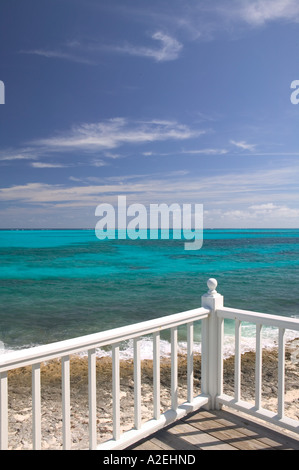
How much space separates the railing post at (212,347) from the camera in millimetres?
2521

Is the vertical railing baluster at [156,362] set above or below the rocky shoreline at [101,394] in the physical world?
above

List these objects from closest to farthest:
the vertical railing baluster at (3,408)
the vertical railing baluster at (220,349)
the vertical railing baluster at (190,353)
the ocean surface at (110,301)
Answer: the vertical railing baluster at (3,408) < the vertical railing baluster at (190,353) < the vertical railing baluster at (220,349) < the ocean surface at (110,301)

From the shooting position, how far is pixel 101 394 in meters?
4.88

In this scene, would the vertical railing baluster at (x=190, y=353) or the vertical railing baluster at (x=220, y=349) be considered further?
the vertical railing baluster at (x=220, y=349)

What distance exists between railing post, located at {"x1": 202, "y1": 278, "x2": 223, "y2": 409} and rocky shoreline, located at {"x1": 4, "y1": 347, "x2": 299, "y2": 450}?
1.66 m

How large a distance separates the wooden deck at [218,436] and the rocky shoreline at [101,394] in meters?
1.57

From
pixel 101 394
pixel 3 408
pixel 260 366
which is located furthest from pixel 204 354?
pixel 101 394

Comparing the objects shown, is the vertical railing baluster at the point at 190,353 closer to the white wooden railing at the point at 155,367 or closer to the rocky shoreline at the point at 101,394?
the white wooden railing at the point at 155,367

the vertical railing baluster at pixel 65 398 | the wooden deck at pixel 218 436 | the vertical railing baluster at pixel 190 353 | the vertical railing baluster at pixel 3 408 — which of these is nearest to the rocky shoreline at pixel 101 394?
the wooden deck at pixel 218 436

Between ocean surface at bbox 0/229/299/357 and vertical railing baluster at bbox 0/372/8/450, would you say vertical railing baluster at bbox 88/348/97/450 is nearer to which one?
vertical railing baluster at bbox 0/372/8/450

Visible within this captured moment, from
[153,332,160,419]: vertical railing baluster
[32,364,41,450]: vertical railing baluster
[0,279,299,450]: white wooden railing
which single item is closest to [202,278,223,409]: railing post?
[0,279,299,450]: white wooden railing

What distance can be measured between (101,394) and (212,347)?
10.1 feet
